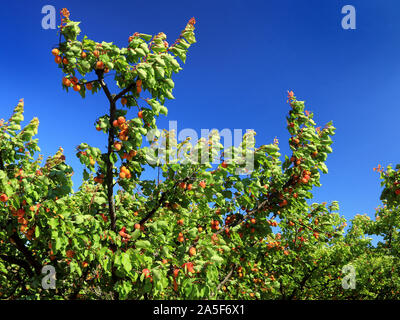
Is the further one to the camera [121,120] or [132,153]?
[132,153]

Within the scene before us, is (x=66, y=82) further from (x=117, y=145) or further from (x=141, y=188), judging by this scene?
(x=141, y=188)

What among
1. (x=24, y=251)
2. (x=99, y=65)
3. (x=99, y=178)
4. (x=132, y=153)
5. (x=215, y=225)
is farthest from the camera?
(x=215, y=225)

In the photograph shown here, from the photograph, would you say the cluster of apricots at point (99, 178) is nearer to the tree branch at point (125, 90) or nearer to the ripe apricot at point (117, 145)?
the ripe apricot at point (117, 145)

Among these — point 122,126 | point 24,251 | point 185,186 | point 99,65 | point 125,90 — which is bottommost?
point 24,251

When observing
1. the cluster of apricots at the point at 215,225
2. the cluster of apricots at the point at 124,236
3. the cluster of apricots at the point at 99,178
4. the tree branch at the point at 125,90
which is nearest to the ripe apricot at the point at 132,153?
the cluster of apricots at the point at 99,178

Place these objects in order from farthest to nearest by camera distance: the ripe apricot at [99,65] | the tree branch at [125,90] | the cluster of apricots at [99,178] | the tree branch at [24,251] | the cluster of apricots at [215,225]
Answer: the cluster of apricots at [215,225]
the tree branch at [24,251]
the cluster of apricots at [99,178]
the tree branch at [125,90]
the ripe apricot at [99,65]

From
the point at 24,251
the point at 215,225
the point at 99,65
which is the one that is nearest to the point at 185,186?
the point at 215,225

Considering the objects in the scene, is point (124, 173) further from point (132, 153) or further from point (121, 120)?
Result: point (121, 120)

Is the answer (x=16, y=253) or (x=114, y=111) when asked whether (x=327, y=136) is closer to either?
(x=114, y=111)

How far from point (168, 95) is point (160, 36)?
0.96 m

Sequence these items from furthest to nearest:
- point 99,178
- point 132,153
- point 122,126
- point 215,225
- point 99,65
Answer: point 215,225
point 99,178
point 132,153
point 122,126
point 99,65

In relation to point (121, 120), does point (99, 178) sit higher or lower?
lower

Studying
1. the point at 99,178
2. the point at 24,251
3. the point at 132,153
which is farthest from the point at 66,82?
the point at 24,251

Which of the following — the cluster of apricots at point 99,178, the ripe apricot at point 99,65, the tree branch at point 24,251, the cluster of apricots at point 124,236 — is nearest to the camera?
the ripe apricot at point 99,65
